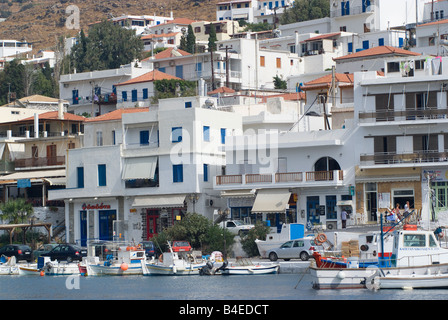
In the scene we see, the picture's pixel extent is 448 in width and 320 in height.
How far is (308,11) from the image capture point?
128 meters

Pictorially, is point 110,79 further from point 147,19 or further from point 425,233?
point 147,19

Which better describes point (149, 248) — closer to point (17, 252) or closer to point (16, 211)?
point (17, 252)

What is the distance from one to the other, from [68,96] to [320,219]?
168ft

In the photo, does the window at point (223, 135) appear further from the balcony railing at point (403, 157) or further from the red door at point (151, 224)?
the balcony railing at point (403, 157)

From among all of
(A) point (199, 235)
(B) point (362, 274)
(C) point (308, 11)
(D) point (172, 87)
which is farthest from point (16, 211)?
(C) point (308, 11)

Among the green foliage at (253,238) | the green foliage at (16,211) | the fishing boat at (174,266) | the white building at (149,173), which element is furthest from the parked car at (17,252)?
the green foliage at (253,238)

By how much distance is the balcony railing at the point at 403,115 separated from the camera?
60156 mm

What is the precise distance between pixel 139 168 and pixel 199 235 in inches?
341

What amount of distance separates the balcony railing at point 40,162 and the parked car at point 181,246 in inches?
954

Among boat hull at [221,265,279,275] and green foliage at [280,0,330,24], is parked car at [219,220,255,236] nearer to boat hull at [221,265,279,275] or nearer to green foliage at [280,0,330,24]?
boat hull at [221,265,279,275]

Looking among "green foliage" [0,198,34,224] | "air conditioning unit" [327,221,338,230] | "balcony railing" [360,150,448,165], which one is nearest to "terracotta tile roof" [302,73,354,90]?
"balcony railing" [360,150,448,165]

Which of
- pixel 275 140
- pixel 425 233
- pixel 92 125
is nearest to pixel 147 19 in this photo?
pixel 92 125

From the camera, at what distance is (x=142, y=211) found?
67438 millimetres

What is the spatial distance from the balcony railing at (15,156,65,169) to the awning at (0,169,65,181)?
2.90 ft
